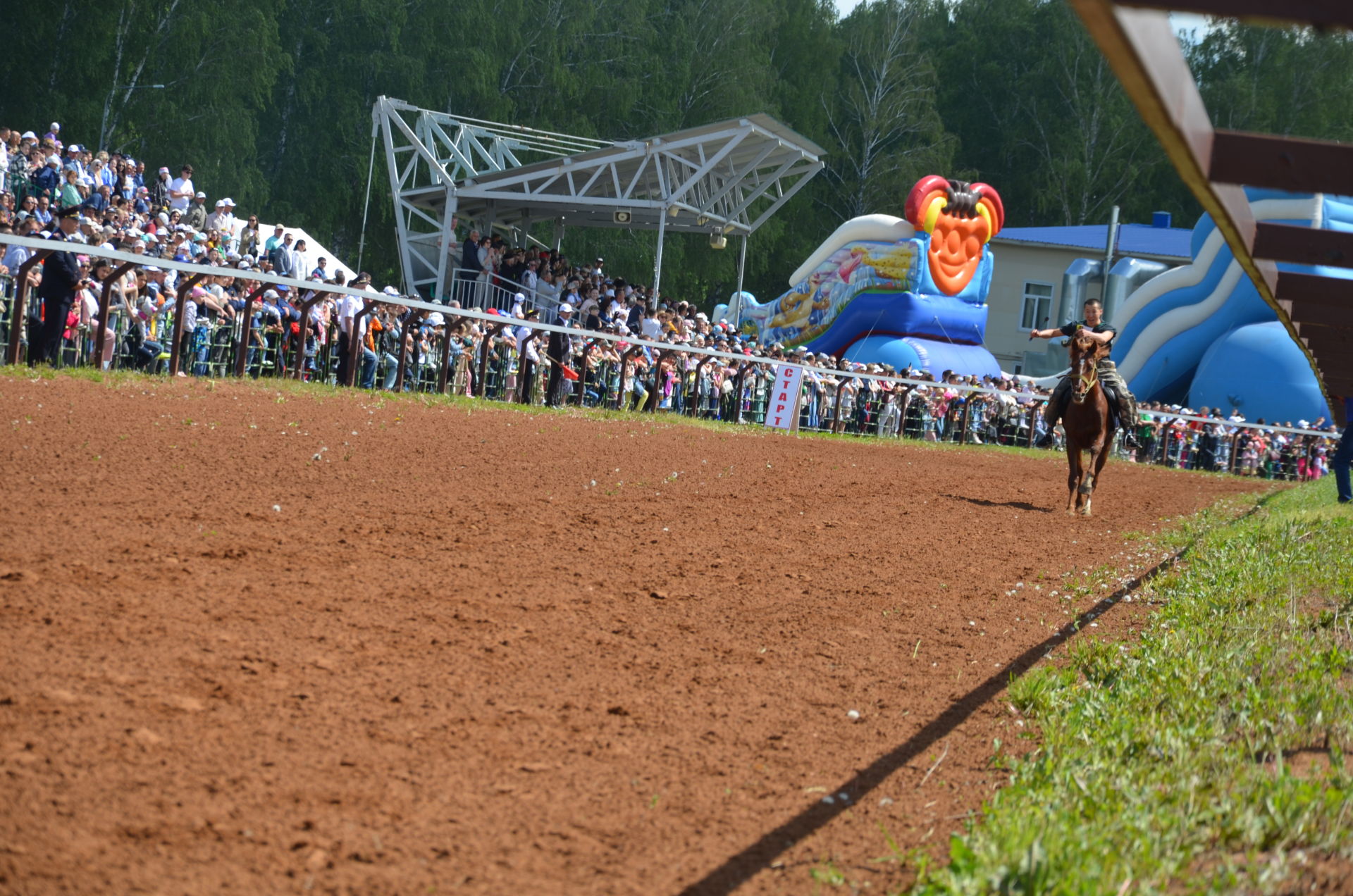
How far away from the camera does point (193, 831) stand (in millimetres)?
3451

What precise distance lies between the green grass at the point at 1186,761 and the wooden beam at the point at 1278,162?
6.54 feet

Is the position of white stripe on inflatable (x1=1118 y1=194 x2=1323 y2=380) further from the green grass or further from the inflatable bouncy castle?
the green grass

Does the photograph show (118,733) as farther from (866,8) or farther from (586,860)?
(866,8)

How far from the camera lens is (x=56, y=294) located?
1315 cm

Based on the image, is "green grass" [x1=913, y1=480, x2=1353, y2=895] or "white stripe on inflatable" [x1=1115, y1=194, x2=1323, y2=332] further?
"white stripe on inflatable" [x1=1115, y1=194, x2=1323, y2=332]

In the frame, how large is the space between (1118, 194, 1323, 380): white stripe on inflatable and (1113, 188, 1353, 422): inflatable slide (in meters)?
0.02

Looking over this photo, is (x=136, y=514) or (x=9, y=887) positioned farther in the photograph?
(x=136, y=514)

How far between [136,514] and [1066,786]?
528 cm

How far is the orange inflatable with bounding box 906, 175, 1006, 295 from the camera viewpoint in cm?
3158

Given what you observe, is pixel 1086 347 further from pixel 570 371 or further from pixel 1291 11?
pixel 1291 11

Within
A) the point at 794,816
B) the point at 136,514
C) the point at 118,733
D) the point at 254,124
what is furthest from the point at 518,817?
the point at 254,124

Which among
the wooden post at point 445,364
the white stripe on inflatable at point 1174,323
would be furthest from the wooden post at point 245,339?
the white stripe on inflatable at point 1174,323

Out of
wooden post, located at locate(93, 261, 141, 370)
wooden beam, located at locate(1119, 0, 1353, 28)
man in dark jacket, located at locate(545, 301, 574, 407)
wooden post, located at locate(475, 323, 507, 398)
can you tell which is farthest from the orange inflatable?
wooden beam, located at locate(1119, 0, 1353, 28)

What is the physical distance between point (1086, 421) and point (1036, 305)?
38.1 meters
